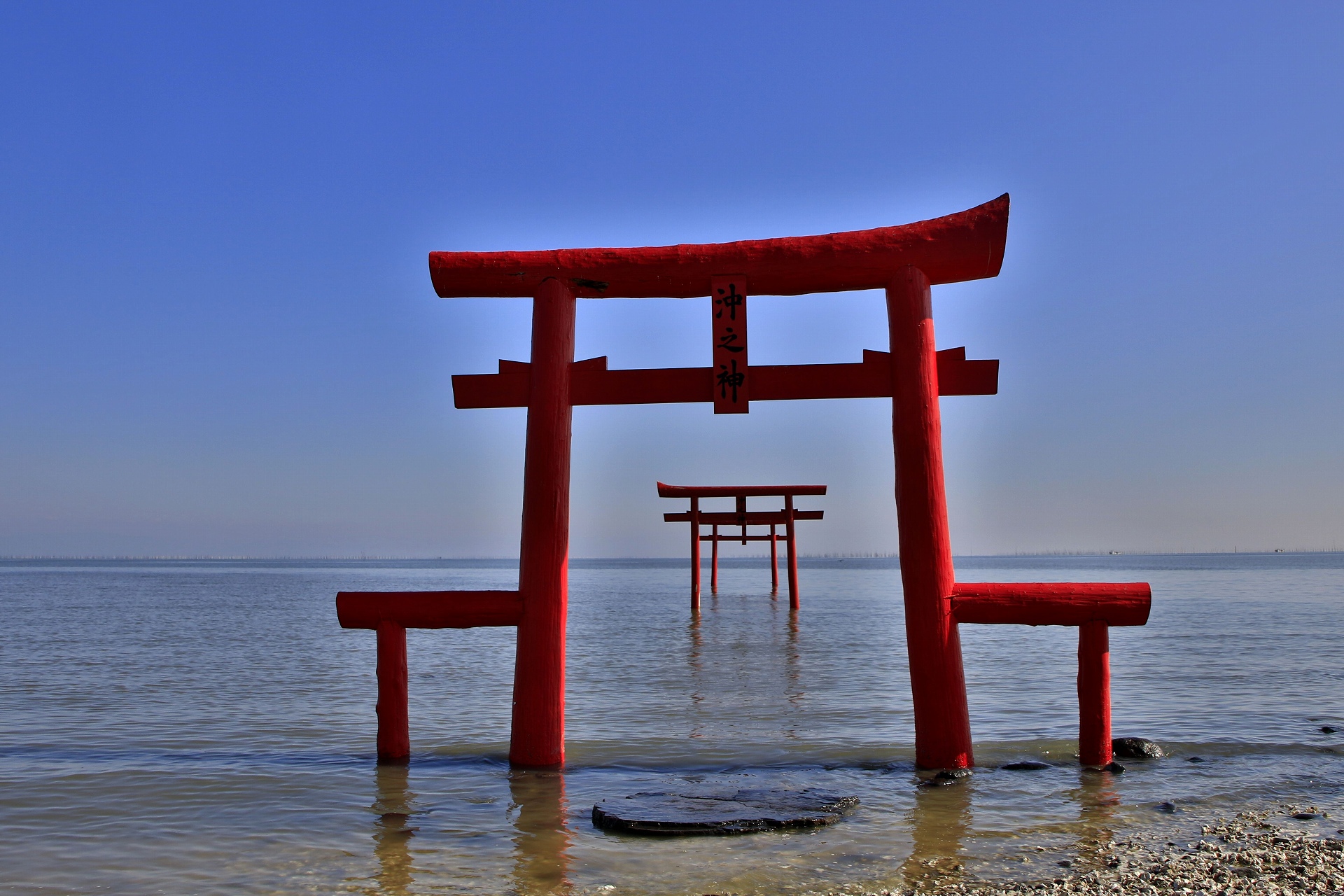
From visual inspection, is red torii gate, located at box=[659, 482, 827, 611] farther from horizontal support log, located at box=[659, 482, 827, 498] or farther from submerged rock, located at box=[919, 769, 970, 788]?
submerged rock, located at box=[919, 769, 970, 788]

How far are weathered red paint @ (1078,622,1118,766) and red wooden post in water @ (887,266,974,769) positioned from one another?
0.76m

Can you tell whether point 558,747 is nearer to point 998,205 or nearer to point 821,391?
point 821,391

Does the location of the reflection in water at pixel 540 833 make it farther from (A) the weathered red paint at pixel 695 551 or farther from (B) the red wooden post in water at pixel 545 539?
(A) the weathered red paint at pixel 695 551

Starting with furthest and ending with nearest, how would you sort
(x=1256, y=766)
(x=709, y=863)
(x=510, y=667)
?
(x=510, y=667) < (x=1256, y=766) < (x=709, y=863)

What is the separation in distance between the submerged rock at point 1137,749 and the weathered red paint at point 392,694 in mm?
4973

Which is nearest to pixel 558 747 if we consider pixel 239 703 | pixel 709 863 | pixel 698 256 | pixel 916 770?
pixel 709 863

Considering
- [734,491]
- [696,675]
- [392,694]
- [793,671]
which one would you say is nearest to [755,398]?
[392,694]

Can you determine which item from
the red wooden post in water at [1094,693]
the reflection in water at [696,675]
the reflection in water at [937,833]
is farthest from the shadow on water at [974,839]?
the reflection in water at [696,675]

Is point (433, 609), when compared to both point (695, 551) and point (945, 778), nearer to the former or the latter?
point (945, 778)

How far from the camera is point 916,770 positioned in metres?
5.70

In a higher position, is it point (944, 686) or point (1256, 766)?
point (944, 686)

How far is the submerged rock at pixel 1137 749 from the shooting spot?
21.2 feet

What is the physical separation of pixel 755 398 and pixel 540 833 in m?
2.84

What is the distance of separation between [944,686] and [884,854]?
1.38 metres
